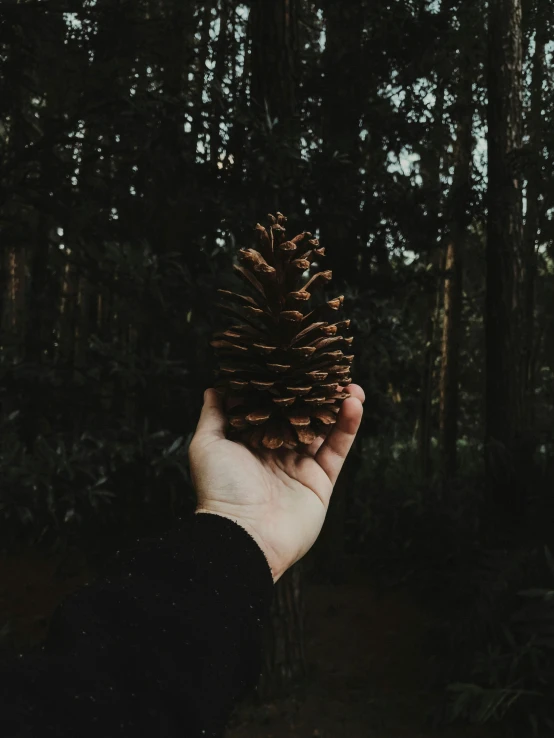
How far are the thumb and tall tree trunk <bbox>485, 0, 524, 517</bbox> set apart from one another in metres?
5.53

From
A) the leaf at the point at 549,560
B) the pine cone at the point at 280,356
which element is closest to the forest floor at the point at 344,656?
the leaf at the point at 549,560

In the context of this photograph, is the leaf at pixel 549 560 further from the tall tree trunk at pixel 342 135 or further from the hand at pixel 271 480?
the hand at pixel 271 480

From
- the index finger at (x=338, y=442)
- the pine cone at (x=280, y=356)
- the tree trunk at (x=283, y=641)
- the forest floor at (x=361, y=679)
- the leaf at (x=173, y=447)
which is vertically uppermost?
the pine cone at (x=280, y=356)

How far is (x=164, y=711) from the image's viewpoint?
1.24m

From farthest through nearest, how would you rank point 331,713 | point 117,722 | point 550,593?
point 331,713 → point 550,593 → point 117,722

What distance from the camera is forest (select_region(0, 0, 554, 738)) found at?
4.90m

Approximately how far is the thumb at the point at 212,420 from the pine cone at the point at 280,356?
0.04 meters

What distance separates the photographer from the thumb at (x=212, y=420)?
2.02m

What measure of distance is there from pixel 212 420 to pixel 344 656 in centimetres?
501

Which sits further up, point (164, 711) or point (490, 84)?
point (490, 84)

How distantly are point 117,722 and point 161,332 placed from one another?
4.34m

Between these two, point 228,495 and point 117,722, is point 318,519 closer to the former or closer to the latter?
point 228,495

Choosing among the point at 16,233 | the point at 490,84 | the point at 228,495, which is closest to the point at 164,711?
the point at 228,495

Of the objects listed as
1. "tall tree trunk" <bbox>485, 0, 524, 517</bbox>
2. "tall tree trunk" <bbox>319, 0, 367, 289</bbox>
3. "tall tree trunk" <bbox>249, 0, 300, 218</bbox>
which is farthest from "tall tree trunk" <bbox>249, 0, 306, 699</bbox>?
"tall tree trunk" <bbox>485, 0, 524, 517</bbox>
